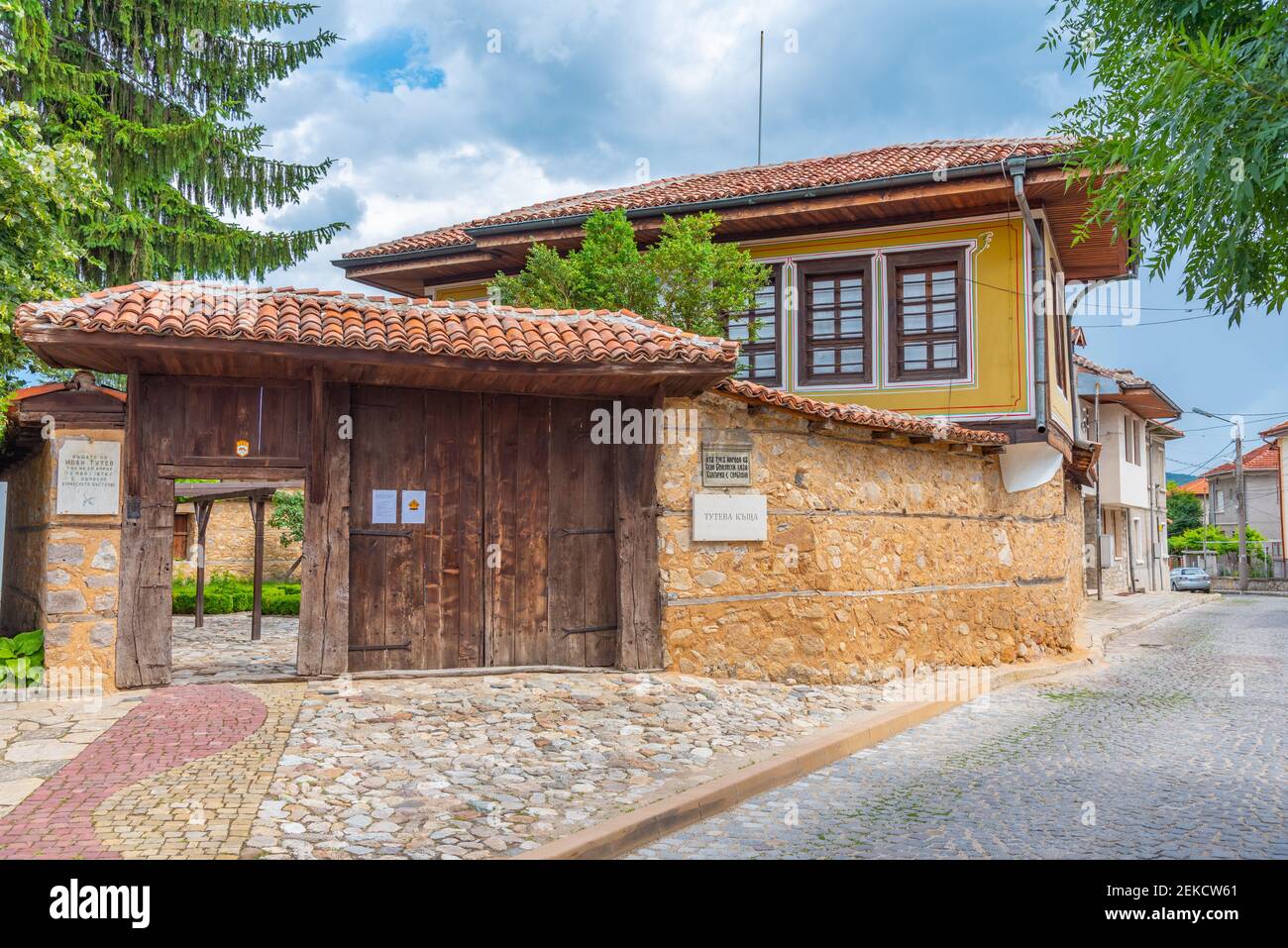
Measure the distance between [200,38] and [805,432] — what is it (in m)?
13.3

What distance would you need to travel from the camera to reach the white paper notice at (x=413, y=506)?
26.2 ft

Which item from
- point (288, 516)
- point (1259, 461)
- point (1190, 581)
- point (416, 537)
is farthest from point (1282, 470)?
point (416, 537)

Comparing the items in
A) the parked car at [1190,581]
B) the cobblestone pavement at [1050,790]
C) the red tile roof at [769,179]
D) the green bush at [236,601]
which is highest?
the red tile roof at [769,179]

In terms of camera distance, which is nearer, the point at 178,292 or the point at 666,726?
the point at 666,726

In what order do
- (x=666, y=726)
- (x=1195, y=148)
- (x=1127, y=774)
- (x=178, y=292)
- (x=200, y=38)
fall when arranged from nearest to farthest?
(x=1195, y=148) < (x=1127, y=774) < (x=666, y=726) < (x=178, y=292) < (x=200, y=38)

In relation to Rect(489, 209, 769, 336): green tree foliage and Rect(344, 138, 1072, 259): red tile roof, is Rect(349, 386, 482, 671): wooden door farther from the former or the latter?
Rect(344, 138, 1072, 259): red tile roof

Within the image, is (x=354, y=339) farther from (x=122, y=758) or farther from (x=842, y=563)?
(x=842, y=563)

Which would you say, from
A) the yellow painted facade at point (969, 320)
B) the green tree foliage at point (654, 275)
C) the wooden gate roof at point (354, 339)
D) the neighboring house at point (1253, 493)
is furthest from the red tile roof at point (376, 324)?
the neighboring house at point (1253, 493)

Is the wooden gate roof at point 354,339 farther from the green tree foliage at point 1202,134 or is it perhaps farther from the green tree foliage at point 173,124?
→ the green tree foliage at point 173,124

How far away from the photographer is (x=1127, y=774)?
20.1 feet

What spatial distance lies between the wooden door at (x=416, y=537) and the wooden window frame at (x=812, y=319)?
5.92m

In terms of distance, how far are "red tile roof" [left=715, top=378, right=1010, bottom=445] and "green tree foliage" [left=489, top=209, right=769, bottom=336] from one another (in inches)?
83.2
